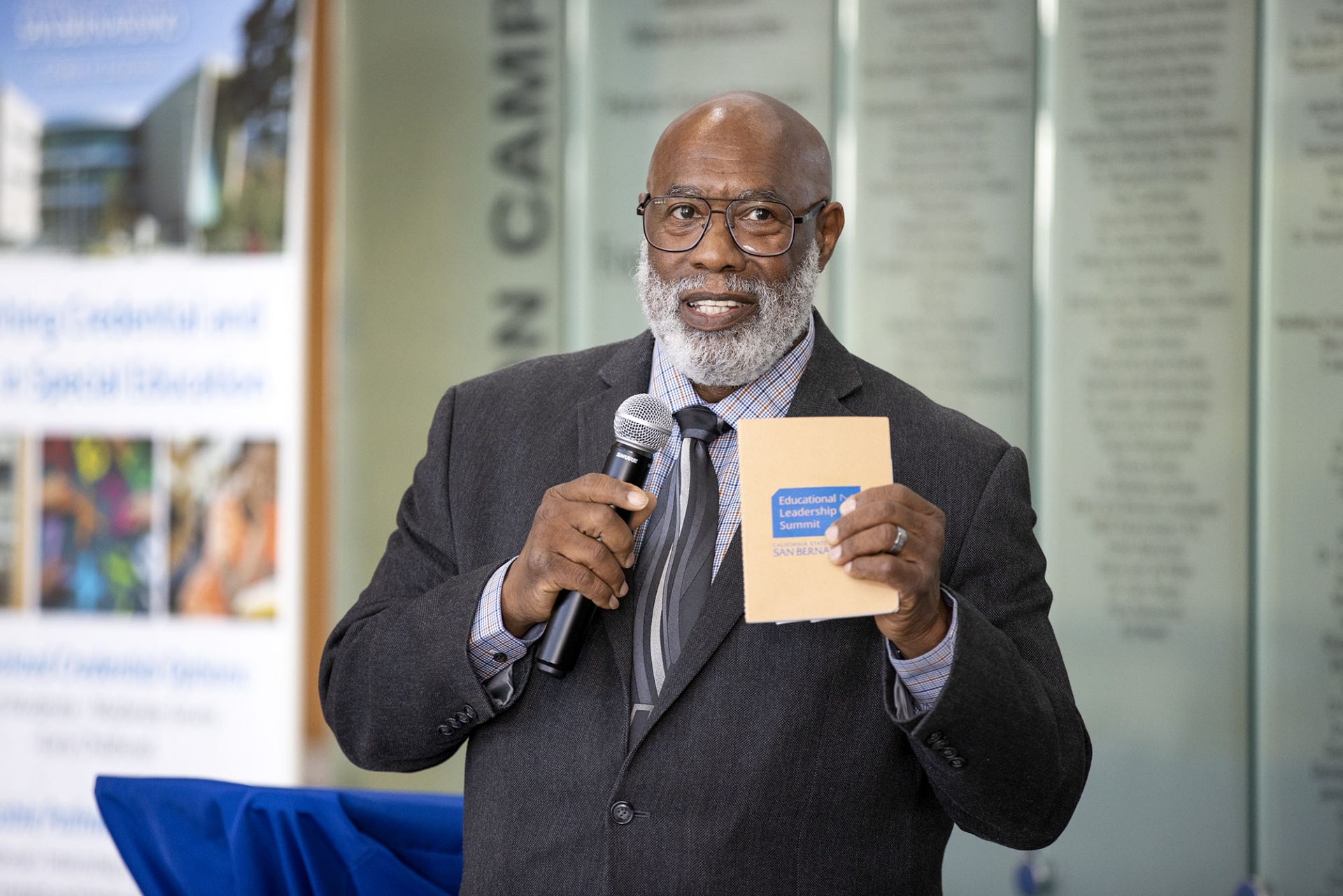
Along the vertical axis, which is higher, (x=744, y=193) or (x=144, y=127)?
(x=144, y=127)

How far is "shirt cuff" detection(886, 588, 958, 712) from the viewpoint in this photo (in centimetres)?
144

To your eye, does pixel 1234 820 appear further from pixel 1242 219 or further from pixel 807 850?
pixel 807 850

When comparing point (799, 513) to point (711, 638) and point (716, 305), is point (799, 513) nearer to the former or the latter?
point (711, 638)

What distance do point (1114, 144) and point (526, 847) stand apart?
339 centimetres

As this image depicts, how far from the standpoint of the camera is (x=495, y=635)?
5.03 ft

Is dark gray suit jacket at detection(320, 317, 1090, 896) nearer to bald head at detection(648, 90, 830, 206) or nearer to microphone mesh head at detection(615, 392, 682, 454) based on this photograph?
microphone mesh head at detection(615, 392, 682, 454)

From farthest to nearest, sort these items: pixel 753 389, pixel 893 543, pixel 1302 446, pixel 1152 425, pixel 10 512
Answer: pixel 10 512, pixel 1152 425, pixel 1302 446, pixel 753 389, pixel 893 543

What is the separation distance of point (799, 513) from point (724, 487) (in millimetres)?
354

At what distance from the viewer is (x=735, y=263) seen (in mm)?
1716

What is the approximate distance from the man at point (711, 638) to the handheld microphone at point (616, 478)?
0.10 feet

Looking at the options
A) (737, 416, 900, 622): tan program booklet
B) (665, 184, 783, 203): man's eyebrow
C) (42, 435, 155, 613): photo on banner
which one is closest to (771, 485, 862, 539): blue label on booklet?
(737, 416, 900, 622): tan program booklet

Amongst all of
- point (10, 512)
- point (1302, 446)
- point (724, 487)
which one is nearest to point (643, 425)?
point (724, 487)

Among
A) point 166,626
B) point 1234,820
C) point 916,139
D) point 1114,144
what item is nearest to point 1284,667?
point 1234,820

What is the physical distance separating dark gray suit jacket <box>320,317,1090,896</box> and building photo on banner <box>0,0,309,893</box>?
2537 millimetres
